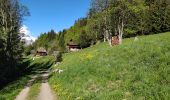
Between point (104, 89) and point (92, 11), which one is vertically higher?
point (92, 11)

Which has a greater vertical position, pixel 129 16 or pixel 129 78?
pixel 129 16

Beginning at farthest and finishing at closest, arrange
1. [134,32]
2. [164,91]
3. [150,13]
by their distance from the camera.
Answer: [134,32]
[150,13]
[164,91]

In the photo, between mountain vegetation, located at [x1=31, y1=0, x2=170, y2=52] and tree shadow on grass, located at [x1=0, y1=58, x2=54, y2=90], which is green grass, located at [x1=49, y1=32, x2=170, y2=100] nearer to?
tree shadow on grass, located at [x1=0, y1=58, x2=54, y2=90]

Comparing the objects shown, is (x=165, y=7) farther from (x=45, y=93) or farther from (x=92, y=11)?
(x=45, y=93)

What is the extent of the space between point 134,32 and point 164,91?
242 feet

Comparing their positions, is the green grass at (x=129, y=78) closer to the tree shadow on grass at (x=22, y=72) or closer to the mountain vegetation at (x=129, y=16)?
the tree shadow on grass at (x=22, y=72)

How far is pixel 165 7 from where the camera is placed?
258 feet

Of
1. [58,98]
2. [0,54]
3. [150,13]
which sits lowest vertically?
[58,98]

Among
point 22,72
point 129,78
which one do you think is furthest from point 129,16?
point 129,78

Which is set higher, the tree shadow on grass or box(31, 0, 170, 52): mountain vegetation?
box(31, 0, 170, 52): mountain vegetation

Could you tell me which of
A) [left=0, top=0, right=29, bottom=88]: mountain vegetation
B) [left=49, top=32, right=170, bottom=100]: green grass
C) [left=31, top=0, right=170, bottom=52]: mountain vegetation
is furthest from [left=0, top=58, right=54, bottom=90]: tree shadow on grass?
[left=49, top=32, right=170, bottom=100]: green grass

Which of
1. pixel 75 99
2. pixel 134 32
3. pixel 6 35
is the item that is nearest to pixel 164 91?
pixel 75 99

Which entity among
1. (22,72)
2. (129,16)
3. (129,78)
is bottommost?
(22,72)

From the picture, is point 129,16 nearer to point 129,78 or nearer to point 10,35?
point 10,35
